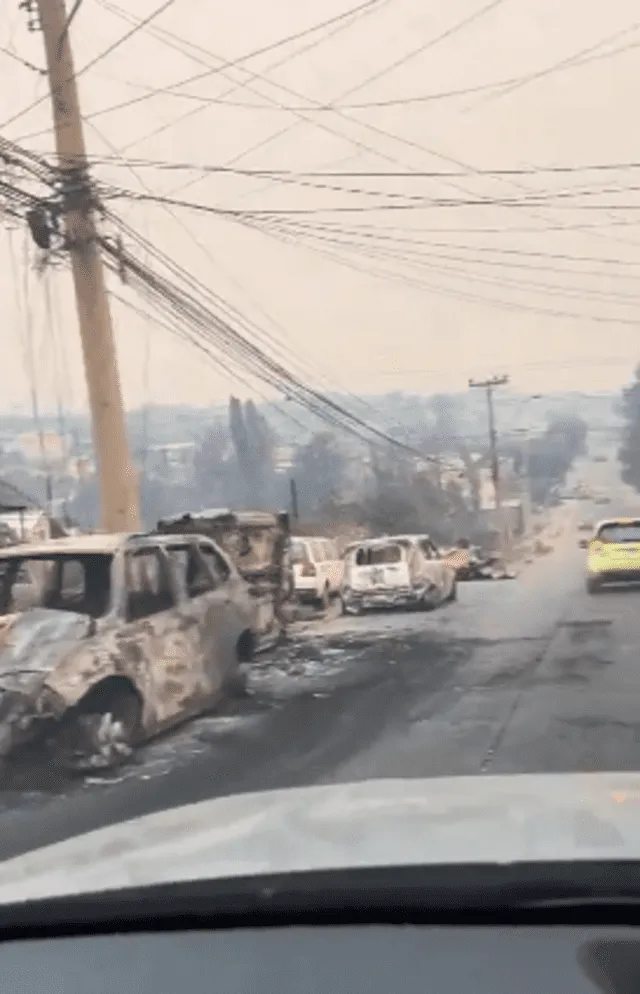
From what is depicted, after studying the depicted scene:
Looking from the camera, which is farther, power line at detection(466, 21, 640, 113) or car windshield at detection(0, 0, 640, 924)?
power line at detection(466, 21, 640, 113)

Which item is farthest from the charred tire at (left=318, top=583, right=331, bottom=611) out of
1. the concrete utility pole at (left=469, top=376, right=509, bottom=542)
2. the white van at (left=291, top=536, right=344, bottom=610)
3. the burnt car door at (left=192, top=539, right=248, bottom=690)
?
the concrete utility pole at (left=469, top=376, right=509, bottom=542)

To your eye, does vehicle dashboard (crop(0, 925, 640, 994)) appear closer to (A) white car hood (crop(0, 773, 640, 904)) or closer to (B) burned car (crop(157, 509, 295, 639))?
(A) white car hood (crop(0, 773, 640, 904))

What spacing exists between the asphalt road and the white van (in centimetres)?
8

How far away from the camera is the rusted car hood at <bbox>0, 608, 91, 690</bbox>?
321 cm

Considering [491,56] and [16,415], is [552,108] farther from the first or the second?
[16,415]

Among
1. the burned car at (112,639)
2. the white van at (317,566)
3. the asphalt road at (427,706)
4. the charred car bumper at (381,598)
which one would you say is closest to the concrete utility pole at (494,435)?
the asphalt road at (427,706)

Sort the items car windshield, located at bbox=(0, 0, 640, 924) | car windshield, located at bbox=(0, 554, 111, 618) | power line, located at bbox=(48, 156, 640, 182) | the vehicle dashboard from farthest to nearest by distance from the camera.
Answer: power line, located at bbox=(48, 156, 640, 182) → car windshield, located at bbox=(0, 0, 640, 924) → car windshield, located at bbox=(0, 554, 111, 618) → the vehicle dashboard

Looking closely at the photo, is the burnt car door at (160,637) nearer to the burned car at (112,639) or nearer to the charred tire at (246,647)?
the burned car at (112,639)

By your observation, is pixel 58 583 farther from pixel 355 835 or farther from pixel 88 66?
pixel 355 835

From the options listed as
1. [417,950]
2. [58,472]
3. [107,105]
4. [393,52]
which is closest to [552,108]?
[393,52]

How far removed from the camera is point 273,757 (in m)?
3.27

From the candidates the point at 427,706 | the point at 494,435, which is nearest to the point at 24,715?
the point at 427,706

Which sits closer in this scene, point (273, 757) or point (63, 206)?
point (273, 757)

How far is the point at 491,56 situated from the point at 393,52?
255 mm
